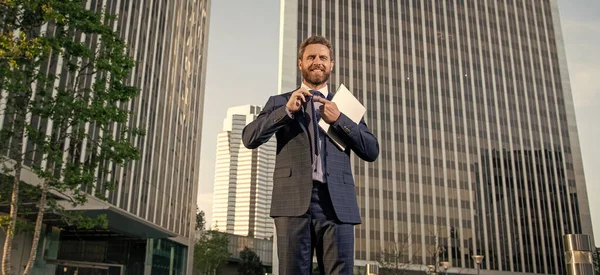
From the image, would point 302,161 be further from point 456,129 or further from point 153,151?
point 456,129

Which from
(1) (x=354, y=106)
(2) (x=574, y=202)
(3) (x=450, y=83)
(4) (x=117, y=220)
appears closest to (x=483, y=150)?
(3) (x=450, y=83)

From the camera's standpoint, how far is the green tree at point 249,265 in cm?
9025

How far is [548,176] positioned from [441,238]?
24.1m

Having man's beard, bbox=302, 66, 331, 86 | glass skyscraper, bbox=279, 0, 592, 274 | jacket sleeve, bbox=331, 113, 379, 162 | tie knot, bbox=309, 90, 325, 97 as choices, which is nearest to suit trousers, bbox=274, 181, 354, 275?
jacket sleeve, bbox=331, 113, 379, 162

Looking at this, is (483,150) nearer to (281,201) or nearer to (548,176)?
(548,176)

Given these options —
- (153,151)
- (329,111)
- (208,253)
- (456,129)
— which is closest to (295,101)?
(329,111)

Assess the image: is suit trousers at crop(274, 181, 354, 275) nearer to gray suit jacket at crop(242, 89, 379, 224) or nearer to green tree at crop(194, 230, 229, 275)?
gray suit jacket at crop(242, 89, 379, 224)

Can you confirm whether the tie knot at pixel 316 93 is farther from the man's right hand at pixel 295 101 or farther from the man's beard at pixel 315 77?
the man's right hand at pixel 295 101

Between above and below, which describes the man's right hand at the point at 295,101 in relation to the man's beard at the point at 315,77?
below

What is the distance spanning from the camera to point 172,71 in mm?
46000

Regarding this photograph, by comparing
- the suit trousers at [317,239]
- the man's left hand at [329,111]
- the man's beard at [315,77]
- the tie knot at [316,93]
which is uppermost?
the man's beard at [315,77]

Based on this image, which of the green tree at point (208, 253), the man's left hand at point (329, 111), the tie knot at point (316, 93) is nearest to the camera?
the man's left hand at point (329, 111)

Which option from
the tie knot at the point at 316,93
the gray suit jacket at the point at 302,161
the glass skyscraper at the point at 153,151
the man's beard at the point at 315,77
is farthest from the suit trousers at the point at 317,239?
the glass skyscraper at the point at 153,151

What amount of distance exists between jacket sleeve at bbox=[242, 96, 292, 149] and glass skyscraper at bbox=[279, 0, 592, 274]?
6975 cm
